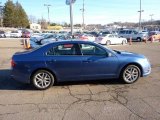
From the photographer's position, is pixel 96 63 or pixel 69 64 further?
pixel 96 63

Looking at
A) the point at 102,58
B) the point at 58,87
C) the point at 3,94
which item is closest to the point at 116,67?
the point at 102,58

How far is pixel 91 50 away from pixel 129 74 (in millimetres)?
1448

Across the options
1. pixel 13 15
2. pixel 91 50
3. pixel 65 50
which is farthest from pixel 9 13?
pixel 91 50

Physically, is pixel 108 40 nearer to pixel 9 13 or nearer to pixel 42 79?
pixel 42 79

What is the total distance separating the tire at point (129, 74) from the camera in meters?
7.95

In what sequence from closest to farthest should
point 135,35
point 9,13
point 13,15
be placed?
point 135,35
point 9,13
point 13,15

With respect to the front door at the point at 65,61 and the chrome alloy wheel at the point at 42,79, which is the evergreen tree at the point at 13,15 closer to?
the front door at the point at 65,61

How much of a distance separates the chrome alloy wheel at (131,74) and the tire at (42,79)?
233 cm

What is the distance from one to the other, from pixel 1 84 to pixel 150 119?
16.7 ft

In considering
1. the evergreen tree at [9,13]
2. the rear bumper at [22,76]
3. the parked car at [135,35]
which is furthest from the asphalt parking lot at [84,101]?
the evergreen tree at [9,13]

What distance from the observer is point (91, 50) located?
25.4ft

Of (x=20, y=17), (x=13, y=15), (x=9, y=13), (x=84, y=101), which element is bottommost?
(x=84, y=101)

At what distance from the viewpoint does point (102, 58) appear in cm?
767

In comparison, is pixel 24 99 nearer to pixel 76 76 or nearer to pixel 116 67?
pixel 76 76
